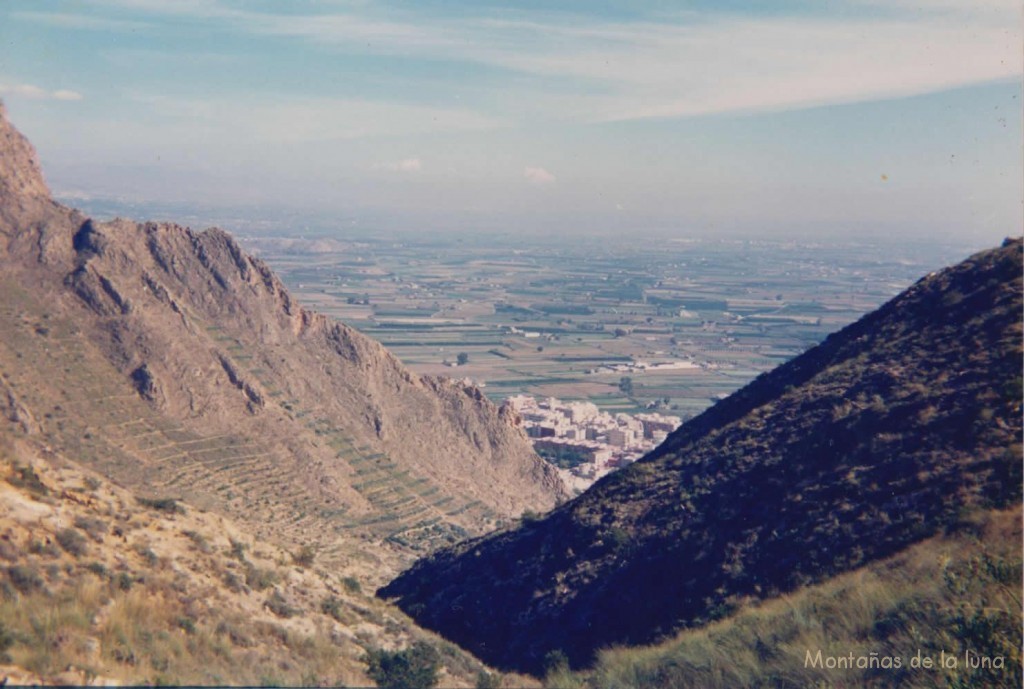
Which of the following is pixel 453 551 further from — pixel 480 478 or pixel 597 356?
pixel 597 356

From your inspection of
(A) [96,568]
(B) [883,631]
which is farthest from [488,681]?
(B) [883,631]

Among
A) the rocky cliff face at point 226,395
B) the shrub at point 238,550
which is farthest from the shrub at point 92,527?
the rocky cliff face at point 226,395

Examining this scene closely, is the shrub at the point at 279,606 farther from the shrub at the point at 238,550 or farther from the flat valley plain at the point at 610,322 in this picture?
the flat valley plain at the point at 610,322

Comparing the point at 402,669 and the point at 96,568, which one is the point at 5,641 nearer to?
the point at 96,568

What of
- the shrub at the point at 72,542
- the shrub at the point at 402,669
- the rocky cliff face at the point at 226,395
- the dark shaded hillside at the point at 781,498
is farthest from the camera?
the rocky cliff face at the point at 226,395

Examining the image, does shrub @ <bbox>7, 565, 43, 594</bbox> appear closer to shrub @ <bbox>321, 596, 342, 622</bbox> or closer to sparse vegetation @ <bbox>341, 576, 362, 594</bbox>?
shrub @ <bbox>321, 596, 342, 622</bbox>
